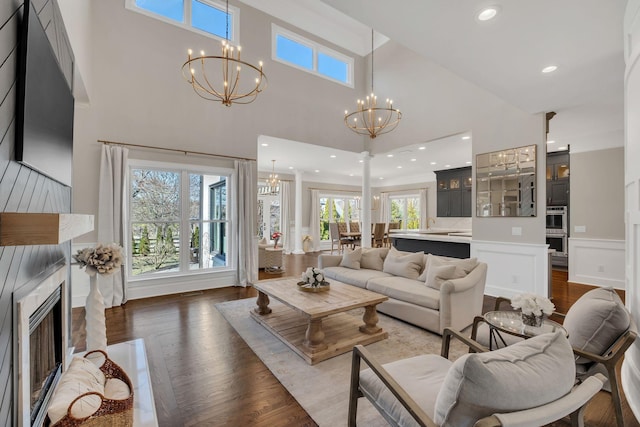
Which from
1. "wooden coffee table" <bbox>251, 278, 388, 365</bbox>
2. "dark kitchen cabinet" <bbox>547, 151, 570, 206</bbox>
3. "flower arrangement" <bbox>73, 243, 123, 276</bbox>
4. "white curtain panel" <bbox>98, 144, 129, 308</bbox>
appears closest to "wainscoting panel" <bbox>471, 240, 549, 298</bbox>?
"wooden coffee table" <bbox>251, 278, 388, 365</bbox>

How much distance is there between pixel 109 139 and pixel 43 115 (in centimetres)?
333

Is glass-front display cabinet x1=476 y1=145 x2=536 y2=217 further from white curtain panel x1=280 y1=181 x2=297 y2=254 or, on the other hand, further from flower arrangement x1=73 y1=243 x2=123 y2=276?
white curtain panel x1=280 y1=181 x2=297 y2=254

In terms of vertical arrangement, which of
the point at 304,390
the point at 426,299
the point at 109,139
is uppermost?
the point at 109,139

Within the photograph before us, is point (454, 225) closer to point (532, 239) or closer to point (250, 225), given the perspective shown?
point (532, 239)

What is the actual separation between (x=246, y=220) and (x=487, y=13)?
4264 millimetres

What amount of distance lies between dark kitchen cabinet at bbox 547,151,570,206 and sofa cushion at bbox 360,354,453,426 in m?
6.51

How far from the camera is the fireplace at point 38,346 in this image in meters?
1.09

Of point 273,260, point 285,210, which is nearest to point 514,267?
point 273,260

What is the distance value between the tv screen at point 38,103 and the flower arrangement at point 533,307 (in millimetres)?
2834

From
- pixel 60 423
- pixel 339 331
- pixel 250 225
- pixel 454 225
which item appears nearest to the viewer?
pixel 60 423

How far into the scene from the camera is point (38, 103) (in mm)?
1289

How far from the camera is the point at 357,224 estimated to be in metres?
10.6

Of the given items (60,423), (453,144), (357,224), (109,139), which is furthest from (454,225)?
(60,423)

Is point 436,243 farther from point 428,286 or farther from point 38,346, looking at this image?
point 38,346
